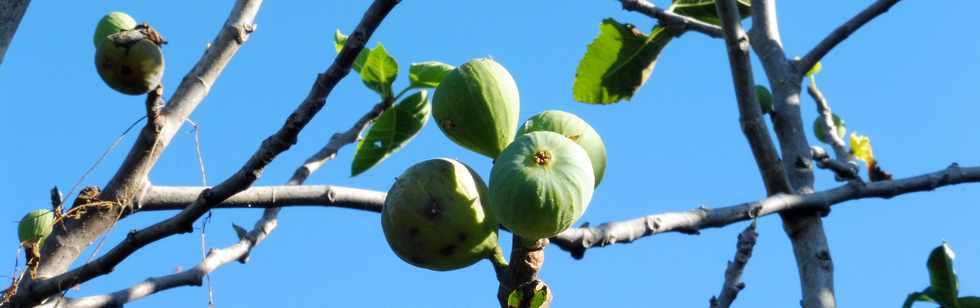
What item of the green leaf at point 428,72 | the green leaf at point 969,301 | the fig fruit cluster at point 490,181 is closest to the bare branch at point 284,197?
the fig fruit cluster at point 490,181

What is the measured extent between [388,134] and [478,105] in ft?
2.65

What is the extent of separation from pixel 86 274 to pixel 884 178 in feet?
6.54

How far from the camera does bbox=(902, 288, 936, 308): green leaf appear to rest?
2.10 meters

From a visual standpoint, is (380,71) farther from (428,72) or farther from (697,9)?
(697,9)

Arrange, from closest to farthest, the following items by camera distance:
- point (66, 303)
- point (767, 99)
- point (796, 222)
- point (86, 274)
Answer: point (86, 274)
point (66, 303)
point (796, 222)
point (767, 99)

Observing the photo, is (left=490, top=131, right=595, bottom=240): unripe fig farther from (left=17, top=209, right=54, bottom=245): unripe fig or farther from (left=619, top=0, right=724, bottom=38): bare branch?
(left=619, top=0, right=724, bottom=38): bare branch

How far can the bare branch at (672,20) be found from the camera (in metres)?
2.65

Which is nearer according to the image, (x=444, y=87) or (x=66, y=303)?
(x=444, y=87)

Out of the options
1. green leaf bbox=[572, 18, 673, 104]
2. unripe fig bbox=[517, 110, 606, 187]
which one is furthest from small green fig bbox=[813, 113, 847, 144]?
unripe fig bbox=[517, 110, 606, 187]

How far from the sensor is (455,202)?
61.7 inches

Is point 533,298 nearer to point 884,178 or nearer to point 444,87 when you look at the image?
point 444,87

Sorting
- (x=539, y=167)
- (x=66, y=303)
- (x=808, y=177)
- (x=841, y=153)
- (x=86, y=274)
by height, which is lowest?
(x=66, y=303)

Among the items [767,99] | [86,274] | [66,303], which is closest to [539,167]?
[86,274]

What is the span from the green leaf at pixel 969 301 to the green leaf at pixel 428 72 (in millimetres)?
1161
